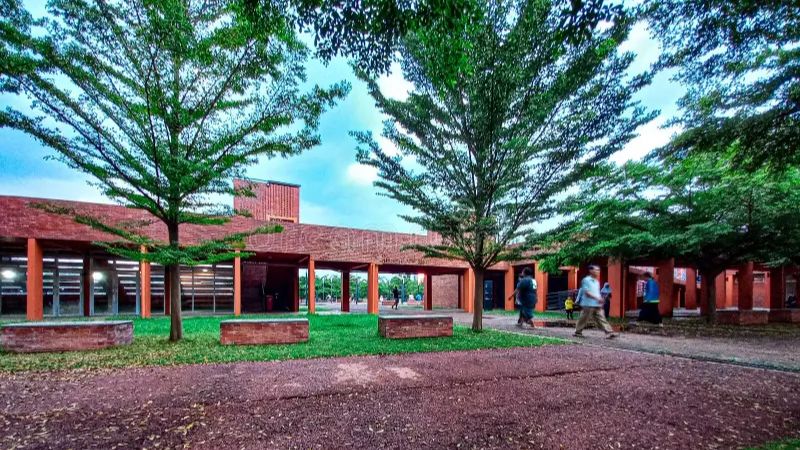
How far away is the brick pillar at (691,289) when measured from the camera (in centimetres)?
2725

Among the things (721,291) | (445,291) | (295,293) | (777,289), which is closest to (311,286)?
(295,293)

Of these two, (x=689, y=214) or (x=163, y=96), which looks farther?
(x=689, y=214)

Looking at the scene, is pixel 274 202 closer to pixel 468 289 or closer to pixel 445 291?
pixel 468 289

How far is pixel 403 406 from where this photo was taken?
3801mm

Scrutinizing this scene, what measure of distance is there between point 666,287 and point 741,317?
503cm

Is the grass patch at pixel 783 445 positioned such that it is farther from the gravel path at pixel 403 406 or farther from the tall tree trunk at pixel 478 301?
the tall tree trunk at pixel 478 301

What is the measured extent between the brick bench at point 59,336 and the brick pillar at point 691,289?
1303 inches

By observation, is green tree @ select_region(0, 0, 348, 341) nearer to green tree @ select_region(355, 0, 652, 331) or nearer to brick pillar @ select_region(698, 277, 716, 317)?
green tree @ select_region(355, 0, 652, 331)

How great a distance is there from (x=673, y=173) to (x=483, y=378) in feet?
35.6

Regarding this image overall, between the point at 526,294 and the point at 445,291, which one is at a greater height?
the point at 526,294

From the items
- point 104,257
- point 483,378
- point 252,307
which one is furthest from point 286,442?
point 252,307

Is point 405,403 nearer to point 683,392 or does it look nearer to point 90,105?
point 683,392

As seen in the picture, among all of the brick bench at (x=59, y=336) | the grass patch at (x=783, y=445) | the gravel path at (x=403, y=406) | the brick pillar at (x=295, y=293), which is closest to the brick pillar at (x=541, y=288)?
the brick pillar at (x=295, y=293)

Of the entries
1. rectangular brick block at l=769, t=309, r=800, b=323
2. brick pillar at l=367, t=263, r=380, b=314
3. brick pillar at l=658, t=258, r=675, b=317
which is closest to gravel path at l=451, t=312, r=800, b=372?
rectangular brick block at l=769, t=309, r=800, b=323
